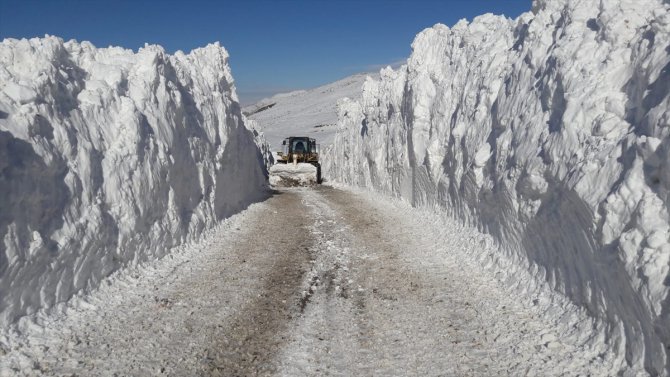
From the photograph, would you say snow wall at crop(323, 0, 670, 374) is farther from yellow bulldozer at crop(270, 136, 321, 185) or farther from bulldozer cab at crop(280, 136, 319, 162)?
bulldozer cab at crop(280, 136, 319, 162)

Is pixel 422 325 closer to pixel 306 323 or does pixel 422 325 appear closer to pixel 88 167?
pixel 306 323

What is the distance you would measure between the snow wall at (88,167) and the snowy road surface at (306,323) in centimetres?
64

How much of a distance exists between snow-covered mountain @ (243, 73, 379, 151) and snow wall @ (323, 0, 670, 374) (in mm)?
63074

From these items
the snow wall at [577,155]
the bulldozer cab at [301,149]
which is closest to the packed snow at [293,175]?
the bulldozer cab at [301,149]

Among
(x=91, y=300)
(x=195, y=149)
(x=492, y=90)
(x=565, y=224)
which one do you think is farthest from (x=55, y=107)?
(x=492, y=90)

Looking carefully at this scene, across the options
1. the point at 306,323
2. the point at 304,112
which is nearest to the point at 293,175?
the point at 306,323

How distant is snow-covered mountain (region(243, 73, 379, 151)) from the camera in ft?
329

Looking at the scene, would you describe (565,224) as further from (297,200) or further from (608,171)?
(297,200)

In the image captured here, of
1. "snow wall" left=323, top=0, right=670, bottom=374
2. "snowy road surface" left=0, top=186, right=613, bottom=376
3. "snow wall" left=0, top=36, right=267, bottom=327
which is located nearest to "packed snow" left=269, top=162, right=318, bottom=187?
"snow wall" left=323, top=0, right=670, bottom=374

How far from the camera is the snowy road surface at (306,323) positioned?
6215 millimetres

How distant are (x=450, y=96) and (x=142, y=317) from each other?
13456 mm

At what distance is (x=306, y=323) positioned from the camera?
7.71 metres

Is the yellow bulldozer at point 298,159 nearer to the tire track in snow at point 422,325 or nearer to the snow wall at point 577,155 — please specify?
the snow wall at point 577,155

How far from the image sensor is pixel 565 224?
777cm
